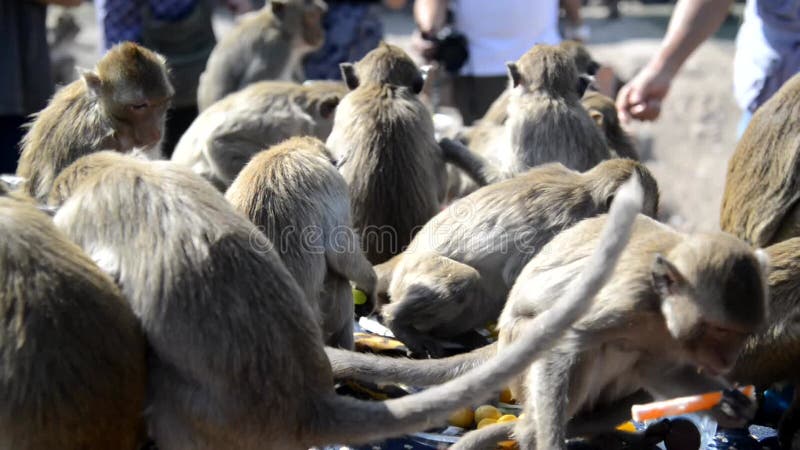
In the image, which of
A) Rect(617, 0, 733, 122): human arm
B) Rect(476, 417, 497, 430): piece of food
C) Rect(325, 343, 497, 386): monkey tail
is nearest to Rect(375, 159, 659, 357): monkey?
Rect(476, 417, 497, 430): piece of food

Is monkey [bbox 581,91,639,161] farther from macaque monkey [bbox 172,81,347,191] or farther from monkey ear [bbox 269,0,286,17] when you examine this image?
monkey ear [bbox 269,0,286,17]

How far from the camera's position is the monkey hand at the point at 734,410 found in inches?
127

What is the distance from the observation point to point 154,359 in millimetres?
3002

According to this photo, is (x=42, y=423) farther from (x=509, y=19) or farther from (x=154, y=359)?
(x=509, y=19)

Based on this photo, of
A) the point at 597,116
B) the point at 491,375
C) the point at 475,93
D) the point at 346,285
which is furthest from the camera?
the point at 475,93

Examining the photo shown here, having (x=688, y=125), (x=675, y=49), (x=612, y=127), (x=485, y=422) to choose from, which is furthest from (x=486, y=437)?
(x=688, y=125)

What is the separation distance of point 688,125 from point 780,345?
10.8 m

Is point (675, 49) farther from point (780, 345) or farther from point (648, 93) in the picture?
point (780, 345)

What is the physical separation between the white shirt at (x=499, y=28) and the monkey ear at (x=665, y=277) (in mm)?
4816

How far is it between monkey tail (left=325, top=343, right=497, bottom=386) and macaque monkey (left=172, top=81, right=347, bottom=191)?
2.66 metres

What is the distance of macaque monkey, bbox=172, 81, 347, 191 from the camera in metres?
6.04

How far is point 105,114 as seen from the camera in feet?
14.5

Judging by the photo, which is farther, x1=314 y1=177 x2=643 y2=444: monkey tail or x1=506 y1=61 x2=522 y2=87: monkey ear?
x1=506 y1=61 x2=522 y2=87: monkey ear

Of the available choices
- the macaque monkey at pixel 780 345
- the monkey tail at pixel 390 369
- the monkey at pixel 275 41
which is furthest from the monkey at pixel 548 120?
the monkey at pixel 275 41
